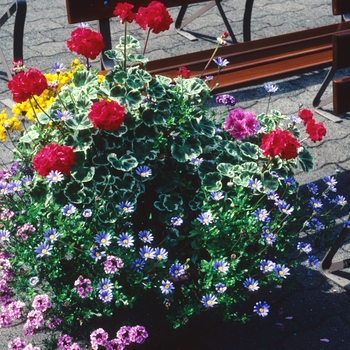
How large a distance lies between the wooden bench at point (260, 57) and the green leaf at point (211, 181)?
1105mm

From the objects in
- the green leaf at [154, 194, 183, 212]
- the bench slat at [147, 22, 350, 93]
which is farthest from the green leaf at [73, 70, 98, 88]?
the bench slat at [147, 22, 350, 93]

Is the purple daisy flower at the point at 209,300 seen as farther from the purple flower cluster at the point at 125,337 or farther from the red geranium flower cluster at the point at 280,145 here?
the red geranium flower cluster at the point at 280,145

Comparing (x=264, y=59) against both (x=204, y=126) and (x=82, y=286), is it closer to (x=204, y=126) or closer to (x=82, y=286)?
(x=204, y=126)

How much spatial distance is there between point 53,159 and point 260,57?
210 centimetres

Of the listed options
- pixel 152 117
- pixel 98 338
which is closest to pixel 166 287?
pixel 98 338

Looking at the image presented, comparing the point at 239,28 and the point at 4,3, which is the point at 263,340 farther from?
the point at 4,3

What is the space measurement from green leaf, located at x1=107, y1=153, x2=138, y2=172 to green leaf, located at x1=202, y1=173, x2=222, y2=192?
28 cm

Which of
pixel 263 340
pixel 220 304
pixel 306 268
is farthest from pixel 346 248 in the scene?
pixel 220 304

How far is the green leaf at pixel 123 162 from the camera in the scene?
2.44 metres

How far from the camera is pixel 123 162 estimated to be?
96.5 inches

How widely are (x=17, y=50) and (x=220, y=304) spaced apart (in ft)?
7.65

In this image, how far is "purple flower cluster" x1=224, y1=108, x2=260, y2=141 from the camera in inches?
106

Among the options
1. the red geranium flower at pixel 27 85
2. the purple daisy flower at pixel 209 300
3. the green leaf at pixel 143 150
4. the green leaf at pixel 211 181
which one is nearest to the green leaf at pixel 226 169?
the green leaf at pixel 211 181

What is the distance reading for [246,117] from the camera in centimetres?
271
